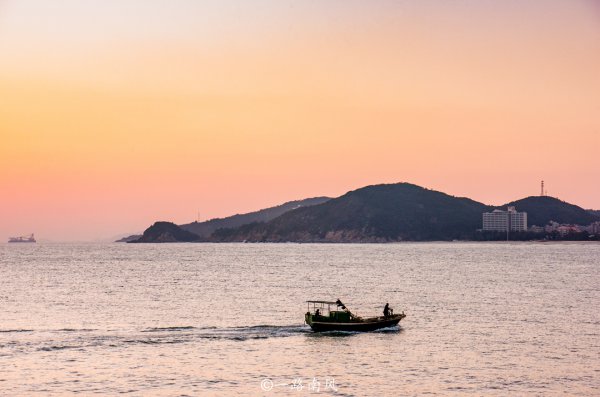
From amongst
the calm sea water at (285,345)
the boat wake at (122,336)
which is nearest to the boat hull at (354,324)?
the calm sea water at (285,345)

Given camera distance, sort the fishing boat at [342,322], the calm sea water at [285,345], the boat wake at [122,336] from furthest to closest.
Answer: the fishing boat at [342,322] < the boat wake at [122,336] < the calm sea water at [285,345]

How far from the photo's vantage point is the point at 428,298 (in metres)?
120

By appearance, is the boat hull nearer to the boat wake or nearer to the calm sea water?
the calm sea water

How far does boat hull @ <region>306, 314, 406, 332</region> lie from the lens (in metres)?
79.1

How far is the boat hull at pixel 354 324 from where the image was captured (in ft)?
259

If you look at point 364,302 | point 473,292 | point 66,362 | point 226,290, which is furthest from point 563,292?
point 66,362

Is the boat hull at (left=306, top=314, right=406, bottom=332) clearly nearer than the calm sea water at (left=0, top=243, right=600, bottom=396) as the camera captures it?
No

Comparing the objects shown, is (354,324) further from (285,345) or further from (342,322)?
(285,345)

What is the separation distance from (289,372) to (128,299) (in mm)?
63731

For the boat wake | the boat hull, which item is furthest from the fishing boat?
the boat wake

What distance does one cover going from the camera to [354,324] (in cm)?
8050

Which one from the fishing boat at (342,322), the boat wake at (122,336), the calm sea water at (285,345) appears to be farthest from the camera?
the fishing boat at (342,322)

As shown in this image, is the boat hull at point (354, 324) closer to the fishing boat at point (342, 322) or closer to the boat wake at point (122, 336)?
the fishing boat at point (342, 322)

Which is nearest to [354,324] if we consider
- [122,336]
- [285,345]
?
[285,345]
